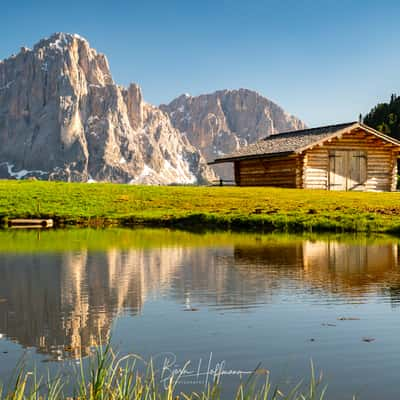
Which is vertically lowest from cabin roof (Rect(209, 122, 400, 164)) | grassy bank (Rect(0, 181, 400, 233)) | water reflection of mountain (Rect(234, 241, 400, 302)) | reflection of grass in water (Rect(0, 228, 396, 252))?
water reflection of mountain (Rect(234, 241, 400, 302))

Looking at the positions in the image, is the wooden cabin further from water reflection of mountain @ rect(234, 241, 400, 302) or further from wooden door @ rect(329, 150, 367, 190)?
water reflection of mountain @ rect(234, 241, 400, 302)

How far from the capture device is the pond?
8578 millimetres

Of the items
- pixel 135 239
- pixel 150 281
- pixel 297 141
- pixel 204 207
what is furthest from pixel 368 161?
pixel 150 281

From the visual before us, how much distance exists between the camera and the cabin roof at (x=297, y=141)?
50.5 metres

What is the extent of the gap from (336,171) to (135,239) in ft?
89.5

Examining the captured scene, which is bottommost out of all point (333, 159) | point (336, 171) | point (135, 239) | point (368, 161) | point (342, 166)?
point (135, 239)

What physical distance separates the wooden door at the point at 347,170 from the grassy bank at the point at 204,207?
6.27 metres

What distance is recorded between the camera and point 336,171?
5216 cm

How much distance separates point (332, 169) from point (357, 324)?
42084 mm

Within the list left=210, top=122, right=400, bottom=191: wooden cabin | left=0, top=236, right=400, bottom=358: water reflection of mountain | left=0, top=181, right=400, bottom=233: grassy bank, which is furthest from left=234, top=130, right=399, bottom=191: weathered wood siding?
left=0, top=236, right=400, bottom=358: water reflection of mountain

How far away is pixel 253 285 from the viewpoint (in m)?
15.5

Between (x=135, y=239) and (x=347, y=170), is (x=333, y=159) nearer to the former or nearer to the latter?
(x=347, y=170)

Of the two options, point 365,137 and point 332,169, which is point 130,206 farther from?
point 365,137

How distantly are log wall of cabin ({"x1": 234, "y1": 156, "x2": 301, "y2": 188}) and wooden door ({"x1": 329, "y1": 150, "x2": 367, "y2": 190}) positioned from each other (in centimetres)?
322
